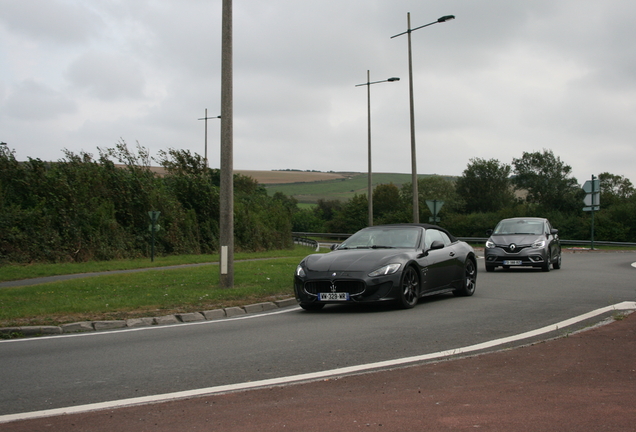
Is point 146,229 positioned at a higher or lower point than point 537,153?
lower

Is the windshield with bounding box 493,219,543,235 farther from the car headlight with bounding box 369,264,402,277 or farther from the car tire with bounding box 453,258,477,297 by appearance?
the car headlight with bounding box 369,264,402,277

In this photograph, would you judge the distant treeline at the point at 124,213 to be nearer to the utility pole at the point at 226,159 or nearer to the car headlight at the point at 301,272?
the utility pole at the point at 226,159

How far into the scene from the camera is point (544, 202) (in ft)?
297

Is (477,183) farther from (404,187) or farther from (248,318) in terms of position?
(248,318)

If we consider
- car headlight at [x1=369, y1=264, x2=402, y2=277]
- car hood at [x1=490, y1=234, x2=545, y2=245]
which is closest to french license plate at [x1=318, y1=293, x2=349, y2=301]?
car headlight at [x1=369, y1=264, x2=402, y2=277]

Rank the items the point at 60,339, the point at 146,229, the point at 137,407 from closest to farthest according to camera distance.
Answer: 1. the point at 137,407
2. the point at 60,339
3. the point at 146,229

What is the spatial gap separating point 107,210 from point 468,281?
846 inches

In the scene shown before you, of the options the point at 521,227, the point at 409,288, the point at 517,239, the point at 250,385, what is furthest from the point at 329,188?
the point at 250,385

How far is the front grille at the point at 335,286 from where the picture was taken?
1111 cm

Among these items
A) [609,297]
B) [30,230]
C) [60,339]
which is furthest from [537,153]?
[60,339]

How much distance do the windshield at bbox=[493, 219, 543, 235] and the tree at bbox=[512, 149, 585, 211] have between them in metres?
66.1

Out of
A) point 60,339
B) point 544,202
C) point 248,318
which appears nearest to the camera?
point 60,339

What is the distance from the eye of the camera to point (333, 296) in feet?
36.8

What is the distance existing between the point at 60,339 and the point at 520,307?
7.18 meters
